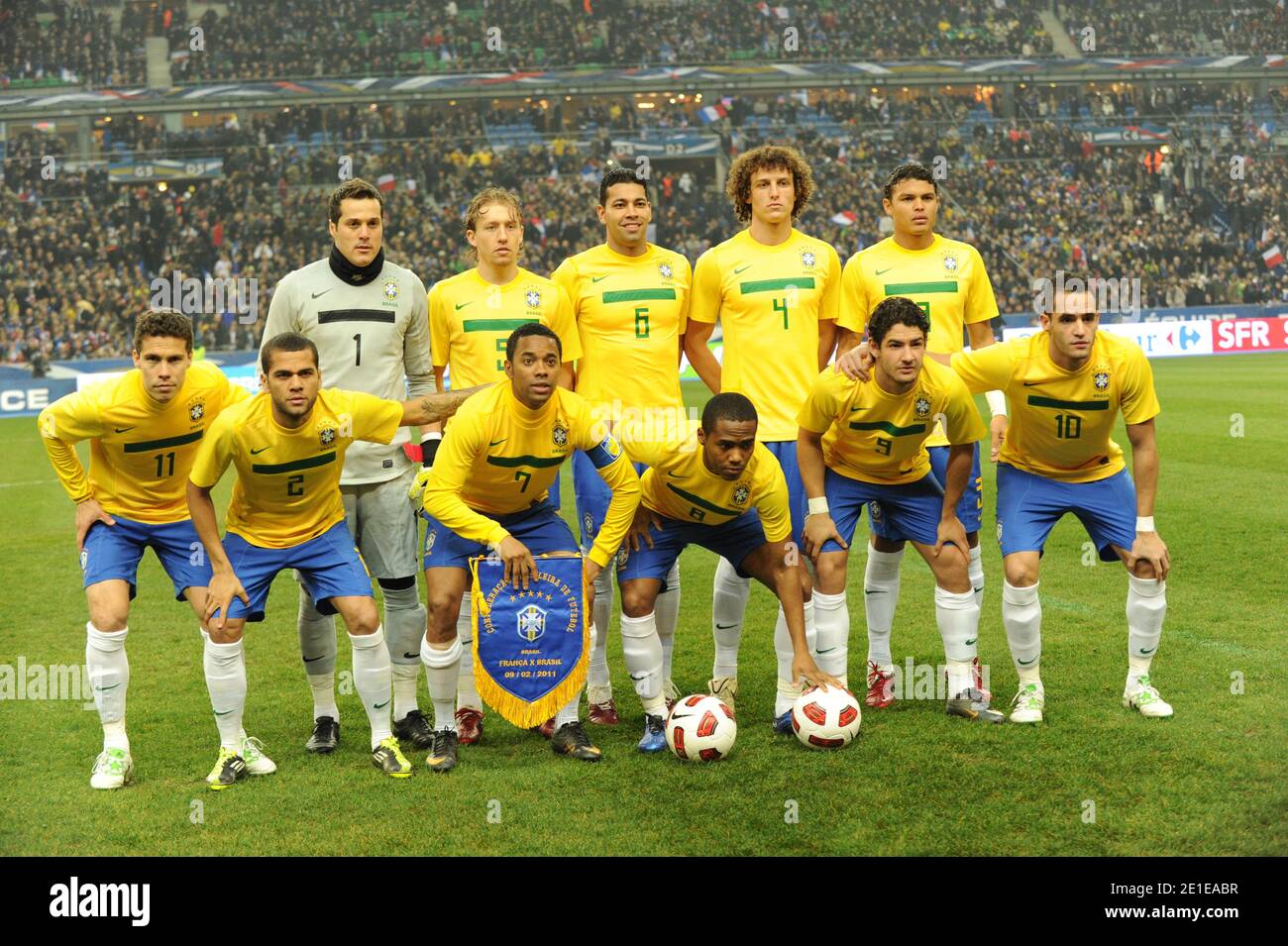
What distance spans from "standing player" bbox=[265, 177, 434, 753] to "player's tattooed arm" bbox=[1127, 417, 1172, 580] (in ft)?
10.5

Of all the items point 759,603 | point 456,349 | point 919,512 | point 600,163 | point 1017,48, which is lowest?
point 759,603

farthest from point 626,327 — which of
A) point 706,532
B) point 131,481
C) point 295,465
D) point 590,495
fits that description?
point 131,481

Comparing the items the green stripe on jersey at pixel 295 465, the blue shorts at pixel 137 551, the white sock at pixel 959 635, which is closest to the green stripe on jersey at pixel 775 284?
the white sock at pixel 959 635

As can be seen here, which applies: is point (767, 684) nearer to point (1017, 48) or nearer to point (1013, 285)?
point (1013, 285)

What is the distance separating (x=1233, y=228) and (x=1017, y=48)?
9708 mm

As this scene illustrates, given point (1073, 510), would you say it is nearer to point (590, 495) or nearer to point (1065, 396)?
point (1065, 396)

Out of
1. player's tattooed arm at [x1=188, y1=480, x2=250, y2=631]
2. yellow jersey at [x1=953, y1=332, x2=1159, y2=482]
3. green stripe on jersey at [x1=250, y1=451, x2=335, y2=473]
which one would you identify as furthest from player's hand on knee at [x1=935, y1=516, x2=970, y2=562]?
player's tattooed arm at [x1=188, y1=480, x2=250, y2=631]

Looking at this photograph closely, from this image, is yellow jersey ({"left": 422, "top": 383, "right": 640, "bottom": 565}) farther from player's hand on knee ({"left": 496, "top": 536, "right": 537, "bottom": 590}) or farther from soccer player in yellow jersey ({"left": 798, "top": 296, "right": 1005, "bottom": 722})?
soccer player in yellow jersey ({"left": 798, "top": 296, "right": 1005, "bottom": 722})

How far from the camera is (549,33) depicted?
38.7 metres

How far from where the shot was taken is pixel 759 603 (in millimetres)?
8641

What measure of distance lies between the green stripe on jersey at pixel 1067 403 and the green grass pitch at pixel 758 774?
1.34 meters

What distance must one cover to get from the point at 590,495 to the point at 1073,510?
220cm

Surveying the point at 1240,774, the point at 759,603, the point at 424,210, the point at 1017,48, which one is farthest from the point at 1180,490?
the point at 1017,48

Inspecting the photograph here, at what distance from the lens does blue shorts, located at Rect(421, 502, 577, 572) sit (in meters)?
5.48
